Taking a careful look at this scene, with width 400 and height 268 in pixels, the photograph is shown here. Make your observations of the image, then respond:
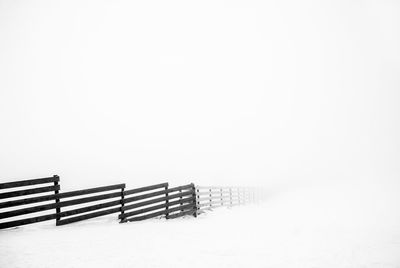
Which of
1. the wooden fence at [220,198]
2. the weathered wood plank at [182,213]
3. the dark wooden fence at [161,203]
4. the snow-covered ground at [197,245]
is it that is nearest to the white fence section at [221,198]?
the wooden fence at [220,198]

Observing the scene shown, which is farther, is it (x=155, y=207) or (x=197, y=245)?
(x=155, y=207)

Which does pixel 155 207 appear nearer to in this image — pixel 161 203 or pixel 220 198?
pixel 161 203

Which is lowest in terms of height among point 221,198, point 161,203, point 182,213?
point 221,198

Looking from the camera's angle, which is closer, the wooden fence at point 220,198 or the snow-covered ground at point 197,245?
the snow-covered ground at point 197,245

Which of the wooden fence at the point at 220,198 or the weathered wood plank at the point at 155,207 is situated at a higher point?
the weathered wood plank at the point at 155,207

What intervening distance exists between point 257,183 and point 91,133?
69.4 meters

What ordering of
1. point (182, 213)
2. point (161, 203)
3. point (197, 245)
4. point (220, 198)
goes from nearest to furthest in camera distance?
point (197, 245)
point (182, 213)
point (161, 203)
point (220, 198)

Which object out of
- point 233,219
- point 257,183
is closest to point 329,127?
point 257,183

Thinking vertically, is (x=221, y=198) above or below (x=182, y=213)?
below

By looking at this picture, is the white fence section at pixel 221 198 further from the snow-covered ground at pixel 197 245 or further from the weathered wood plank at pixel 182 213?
the snow-covered ground at pixel 197 245

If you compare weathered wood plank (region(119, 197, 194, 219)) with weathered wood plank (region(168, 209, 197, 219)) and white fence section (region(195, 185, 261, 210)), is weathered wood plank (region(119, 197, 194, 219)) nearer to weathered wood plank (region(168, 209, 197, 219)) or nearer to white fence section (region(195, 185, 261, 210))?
weathered wood plank (region(168, 209, 197, 219))

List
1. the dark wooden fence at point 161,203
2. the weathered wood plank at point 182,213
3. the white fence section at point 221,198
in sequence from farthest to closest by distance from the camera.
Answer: the white fence section at point 221,198
the weathered wood plank at point 182,213
the dark wooden fence at point 161,203

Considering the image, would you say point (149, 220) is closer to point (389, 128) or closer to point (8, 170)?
point (8, 170)

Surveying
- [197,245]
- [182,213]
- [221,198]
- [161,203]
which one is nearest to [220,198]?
[221,198]
